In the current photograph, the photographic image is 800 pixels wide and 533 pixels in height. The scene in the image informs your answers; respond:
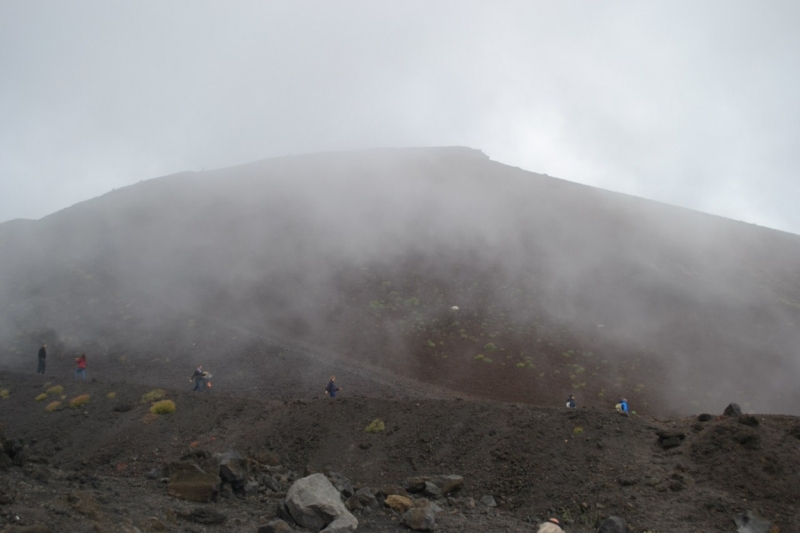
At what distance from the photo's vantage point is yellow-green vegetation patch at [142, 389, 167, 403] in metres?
20.6

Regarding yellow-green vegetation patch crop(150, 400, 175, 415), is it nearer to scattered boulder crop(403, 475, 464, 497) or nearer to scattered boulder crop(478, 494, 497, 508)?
scattered boulder crop(403, 475, 464, 497)

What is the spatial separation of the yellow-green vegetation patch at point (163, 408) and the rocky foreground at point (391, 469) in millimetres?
280

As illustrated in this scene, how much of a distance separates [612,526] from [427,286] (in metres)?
32.2

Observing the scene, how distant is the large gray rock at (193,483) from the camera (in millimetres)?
10992

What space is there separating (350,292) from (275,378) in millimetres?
15401

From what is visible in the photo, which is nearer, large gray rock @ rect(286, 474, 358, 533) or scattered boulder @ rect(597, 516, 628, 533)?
large gray rock @ rect(286, 474, 358, 533)

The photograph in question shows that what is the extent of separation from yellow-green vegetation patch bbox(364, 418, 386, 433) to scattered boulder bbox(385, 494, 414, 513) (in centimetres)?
542

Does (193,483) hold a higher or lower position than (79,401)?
higher

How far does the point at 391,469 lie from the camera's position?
14781 millimetres

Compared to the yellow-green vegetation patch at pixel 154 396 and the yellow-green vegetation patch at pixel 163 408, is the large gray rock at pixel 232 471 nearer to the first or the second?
the yellow-green vegetation patch at pixel 163 408

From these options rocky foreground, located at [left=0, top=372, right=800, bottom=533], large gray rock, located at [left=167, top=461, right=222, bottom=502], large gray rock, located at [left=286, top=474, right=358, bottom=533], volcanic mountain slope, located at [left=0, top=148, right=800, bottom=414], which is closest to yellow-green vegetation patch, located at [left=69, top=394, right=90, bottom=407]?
Result: rocky foreground, located at [left=0, top=372, right=800, bottom=533]

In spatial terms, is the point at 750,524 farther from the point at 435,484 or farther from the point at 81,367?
the point at 81,367

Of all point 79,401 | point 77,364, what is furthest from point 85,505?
point 77,364

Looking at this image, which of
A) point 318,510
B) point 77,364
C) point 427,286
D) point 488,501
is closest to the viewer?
point 318,510
